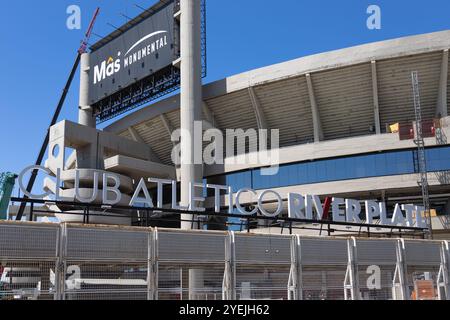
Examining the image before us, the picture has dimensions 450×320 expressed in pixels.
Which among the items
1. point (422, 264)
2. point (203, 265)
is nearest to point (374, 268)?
point (422, 264)

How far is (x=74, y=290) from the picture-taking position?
46.9 ft

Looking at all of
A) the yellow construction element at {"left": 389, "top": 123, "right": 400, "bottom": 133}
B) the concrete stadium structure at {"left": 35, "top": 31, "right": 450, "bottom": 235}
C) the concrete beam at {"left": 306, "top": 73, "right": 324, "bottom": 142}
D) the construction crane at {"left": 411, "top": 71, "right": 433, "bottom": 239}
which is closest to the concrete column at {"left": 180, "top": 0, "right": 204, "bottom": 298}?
the concrete stadium structure at {"left": 35, "top": 31, "right": 450, "bottom": 235}

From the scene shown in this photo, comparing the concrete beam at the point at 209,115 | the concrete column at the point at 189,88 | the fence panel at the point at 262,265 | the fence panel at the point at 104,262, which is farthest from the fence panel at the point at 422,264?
the concrete beam at the point at 209,115

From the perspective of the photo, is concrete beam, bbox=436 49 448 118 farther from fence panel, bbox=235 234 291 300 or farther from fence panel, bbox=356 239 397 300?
fence panel, bbox=235 234 291 300

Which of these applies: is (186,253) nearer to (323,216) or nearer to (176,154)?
(323,216)

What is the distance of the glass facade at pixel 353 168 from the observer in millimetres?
42344

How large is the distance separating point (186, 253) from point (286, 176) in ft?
101

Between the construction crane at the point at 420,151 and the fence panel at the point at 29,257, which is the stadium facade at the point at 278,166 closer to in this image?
the construction crane at the point at 420,151

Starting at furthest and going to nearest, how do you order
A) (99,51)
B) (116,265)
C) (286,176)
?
(99,51)
(286,176)
(116,265)

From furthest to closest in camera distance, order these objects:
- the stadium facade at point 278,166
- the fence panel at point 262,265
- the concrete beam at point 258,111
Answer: the concrete beam at point 258,111, the stadium facade at point 278,166, the fence panel at point 262,265

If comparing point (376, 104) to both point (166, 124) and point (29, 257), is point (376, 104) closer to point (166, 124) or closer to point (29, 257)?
point (166, 124)

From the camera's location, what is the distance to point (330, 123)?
1902 inches

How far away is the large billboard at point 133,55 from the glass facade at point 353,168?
1530 cm
